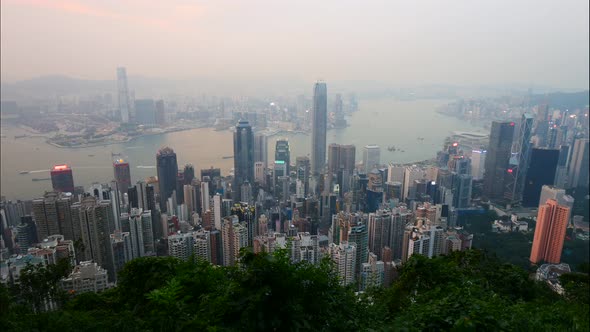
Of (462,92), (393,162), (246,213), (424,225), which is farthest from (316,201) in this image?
(462,92)

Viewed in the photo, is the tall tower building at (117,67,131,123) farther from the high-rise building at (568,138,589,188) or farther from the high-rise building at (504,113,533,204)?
the high-rise building at (568,138,589,188)

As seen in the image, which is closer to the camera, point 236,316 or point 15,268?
point 236,316

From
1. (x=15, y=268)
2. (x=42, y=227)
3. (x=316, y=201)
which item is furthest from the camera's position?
(x=316, y=201)

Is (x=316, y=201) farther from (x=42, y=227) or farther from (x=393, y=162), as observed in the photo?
(x=42, y=227)

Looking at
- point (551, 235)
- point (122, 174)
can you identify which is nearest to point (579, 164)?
point (551, 235)

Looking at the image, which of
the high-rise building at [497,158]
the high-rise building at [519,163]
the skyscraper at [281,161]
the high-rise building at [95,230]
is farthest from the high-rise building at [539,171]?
the high-rise building at [95,230]

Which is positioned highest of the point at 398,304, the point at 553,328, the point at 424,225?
the point at 553,328
